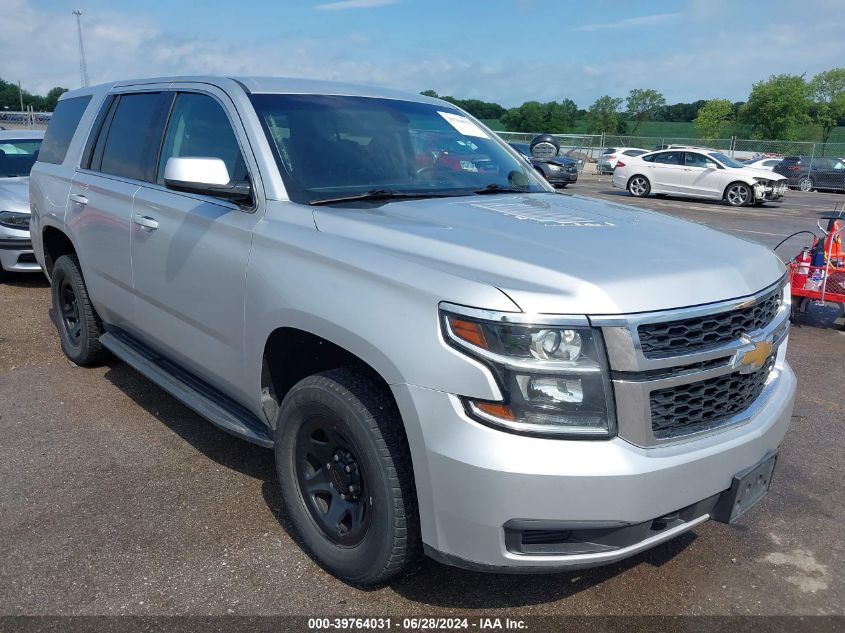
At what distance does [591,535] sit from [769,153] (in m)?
40.1

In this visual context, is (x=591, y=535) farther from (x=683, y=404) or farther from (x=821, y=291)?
(x=821, y=291)

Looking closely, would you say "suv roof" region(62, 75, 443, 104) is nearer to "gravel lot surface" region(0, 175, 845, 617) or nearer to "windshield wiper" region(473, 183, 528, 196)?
"windshield wiper" region(473, 183, 528, 196)

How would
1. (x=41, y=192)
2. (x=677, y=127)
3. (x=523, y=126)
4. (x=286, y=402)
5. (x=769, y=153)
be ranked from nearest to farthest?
(x=286, y=402) → (x=41, y=192) → (x=769, y=153) → (x=523, y=126) → (x=677, y=127)

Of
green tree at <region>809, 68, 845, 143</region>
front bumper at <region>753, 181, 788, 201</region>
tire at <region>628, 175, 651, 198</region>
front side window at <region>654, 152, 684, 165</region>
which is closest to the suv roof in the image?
front bumper at <region>753, 181, 788, 201</region>

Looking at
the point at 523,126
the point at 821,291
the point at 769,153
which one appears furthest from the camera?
the point at 523,126

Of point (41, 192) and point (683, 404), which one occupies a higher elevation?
point (41, 192)

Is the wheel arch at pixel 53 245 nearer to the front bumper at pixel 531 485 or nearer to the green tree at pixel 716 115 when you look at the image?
the front bumper at pixel 531 485

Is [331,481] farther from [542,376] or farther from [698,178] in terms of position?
[698,178]

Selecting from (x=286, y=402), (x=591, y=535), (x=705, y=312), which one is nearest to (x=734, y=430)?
(x=705, y=312)

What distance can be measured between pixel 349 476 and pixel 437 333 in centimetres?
77

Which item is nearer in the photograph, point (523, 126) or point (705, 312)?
point (705, 312)

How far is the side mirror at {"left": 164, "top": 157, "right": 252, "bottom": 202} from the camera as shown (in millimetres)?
3045

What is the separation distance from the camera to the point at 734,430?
2.54 metres

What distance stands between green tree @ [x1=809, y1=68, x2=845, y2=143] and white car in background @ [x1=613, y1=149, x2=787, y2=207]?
46129 mm
